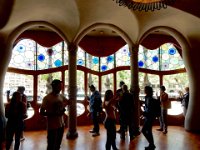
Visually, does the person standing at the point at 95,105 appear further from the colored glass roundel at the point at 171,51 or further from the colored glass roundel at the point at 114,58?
the colored glass roundel at the point at 171,51

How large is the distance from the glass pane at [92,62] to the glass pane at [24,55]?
2058 millimetres

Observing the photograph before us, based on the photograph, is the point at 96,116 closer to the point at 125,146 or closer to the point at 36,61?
the point at 125,146

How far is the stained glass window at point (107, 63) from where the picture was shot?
945cm

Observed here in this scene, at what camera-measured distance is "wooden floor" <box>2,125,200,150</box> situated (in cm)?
578

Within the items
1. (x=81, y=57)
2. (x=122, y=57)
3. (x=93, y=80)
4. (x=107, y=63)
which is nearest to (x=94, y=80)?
(x=93, y=80)

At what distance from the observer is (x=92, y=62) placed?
9383mm

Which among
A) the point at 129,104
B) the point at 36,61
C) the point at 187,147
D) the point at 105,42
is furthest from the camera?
the point at 105,42

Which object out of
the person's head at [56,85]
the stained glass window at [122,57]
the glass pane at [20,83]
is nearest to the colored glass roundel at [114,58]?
the stained glass window at [122,57]

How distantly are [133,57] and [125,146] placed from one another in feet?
9.33

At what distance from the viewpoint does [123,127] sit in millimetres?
6484

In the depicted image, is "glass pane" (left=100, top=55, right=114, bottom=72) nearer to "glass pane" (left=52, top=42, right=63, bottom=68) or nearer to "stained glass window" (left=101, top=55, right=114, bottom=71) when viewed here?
"stained glass window" (left=101, top=55, right=114, bottom=71)

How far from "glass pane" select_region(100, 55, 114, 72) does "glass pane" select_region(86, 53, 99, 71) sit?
20 centimetres

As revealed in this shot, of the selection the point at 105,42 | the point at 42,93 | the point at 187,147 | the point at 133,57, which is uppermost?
the point at 105,42

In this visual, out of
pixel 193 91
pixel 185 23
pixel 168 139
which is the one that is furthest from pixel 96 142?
pixel 185 23
